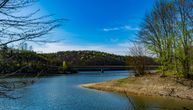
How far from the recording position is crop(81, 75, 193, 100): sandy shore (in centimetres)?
3150

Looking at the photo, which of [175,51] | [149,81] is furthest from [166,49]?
[149,81]

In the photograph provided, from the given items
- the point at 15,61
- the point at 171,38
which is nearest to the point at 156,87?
the point at 171,38

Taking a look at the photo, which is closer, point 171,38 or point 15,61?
point 15,61

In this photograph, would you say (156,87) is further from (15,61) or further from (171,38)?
(15,61)

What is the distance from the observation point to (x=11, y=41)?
429cm

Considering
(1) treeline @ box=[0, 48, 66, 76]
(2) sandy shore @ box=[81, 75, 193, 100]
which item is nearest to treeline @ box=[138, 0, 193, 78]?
(2) sandy shore @ box=[81, 75, 193, 100]

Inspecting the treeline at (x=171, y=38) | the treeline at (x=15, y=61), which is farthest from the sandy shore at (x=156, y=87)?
the treeline at (x=15, y=61)

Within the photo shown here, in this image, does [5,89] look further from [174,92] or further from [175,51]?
[175,51]

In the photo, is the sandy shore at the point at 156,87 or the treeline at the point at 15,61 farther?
the sandy shore at the point at 156,87

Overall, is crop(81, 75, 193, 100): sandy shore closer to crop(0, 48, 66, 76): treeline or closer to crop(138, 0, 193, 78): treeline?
crop(138, 0, 193, 78): treeline

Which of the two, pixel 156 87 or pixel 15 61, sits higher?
pixel 15 61

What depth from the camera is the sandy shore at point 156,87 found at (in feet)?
103

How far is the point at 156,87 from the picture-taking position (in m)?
34.6

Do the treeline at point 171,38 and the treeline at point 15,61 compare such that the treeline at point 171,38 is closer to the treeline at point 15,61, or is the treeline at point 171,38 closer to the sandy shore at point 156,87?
the sandy shore at point 156,87
